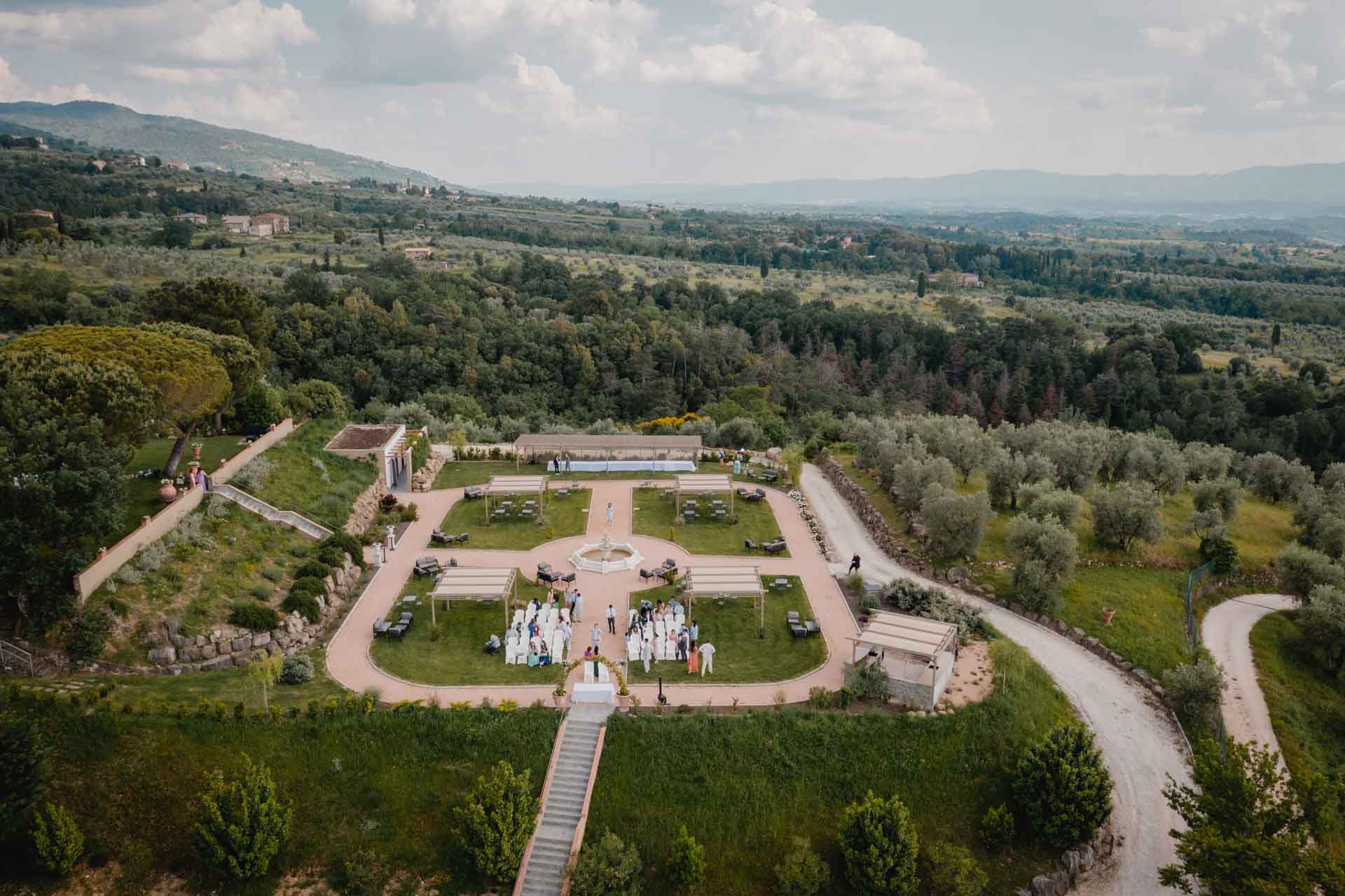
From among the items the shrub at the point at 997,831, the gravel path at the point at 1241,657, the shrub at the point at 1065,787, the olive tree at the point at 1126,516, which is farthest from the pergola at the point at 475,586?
the olive tree at the point at 1126,516

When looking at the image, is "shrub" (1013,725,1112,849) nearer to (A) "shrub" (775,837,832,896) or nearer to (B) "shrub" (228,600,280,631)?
(A) "shrub" (775,837,832,896)

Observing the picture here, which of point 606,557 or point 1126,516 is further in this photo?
point 1126,516

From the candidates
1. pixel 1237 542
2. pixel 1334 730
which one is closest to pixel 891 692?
pixel 1334 730

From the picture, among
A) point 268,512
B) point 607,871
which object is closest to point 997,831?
point 607,871

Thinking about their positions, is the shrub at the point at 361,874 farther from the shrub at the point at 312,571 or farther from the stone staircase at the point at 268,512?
the stone staircase at the point at 268,512

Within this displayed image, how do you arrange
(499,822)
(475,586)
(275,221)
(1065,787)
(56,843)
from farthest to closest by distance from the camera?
(275,221)
(475,586)
(1065,787)
(499,822)
(56,843)

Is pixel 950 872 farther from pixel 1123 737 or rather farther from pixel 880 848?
pixel 1123 737
